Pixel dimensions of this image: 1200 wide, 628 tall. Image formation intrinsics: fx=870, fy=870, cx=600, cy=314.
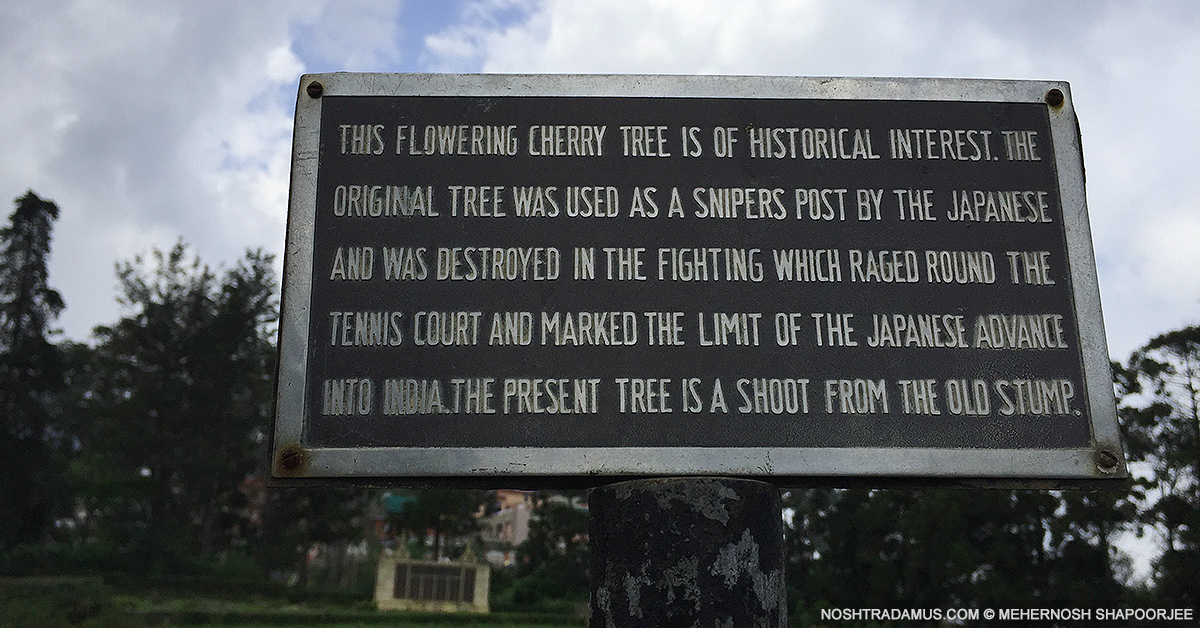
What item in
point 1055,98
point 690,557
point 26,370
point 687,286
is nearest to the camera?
point 690,557

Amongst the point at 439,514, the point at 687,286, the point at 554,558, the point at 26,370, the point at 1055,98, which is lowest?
the point at 554,558

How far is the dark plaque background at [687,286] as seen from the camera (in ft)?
10.1

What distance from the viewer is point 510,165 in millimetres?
3490

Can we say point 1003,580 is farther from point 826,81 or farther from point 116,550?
point 116,550

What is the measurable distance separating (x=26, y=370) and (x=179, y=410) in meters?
7.18

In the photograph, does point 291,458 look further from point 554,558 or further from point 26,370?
point 26,370

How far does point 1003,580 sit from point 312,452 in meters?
30.8

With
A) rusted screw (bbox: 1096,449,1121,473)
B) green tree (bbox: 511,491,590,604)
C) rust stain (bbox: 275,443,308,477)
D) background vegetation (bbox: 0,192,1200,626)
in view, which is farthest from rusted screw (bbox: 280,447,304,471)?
green tree (bbox: 511,491,590,604)

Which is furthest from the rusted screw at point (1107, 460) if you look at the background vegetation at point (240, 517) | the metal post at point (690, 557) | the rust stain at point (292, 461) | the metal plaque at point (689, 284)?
the background vegetation at point (240, 517)

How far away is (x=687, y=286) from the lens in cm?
326

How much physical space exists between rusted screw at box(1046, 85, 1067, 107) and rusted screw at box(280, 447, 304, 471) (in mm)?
3344

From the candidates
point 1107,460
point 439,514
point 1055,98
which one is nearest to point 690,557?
point 1107,460

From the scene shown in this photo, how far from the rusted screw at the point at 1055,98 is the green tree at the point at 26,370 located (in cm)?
4638

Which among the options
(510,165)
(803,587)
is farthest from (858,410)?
(803,587)
